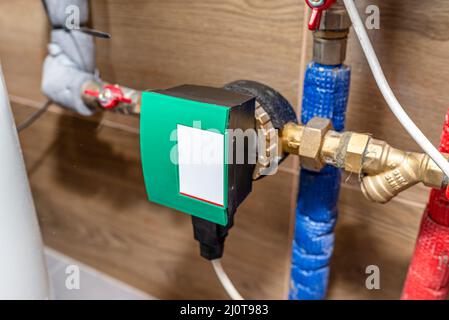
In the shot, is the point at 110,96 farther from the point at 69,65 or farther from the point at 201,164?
the point at 201,164

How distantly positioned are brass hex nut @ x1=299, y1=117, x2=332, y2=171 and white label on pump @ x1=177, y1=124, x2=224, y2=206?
2.9 inches

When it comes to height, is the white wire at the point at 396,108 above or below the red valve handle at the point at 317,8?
below

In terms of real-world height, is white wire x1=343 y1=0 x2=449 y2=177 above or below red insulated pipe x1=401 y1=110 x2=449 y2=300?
above

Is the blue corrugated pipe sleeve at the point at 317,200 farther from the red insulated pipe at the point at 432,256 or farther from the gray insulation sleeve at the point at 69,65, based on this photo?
the gray insulation sleeve at the point at 69,65

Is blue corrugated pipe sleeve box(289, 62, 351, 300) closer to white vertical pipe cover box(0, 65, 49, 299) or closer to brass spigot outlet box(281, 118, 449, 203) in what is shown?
brass spigot outlet box(281, 118, 449, 203)

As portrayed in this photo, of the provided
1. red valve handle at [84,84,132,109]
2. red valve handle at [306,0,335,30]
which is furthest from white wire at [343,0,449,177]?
red valve handle at [84,84,132,109]

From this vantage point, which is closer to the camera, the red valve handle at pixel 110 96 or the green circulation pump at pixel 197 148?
the green circulation pump at pixel 197 148

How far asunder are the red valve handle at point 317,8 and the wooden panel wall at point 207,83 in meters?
0.08

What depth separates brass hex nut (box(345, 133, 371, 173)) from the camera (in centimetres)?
35

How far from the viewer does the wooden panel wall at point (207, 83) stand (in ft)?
1.34

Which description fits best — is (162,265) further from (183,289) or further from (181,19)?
(181,19)

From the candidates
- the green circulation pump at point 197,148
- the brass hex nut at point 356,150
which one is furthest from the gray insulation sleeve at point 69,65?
the brass hex nut at point 356,150

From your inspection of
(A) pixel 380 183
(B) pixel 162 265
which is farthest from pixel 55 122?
(A) pixel 380 183

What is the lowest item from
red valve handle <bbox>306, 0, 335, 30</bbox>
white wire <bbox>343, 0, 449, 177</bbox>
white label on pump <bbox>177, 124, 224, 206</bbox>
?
white label on pump <bbox>177, 124, 224, 206</bbox>
